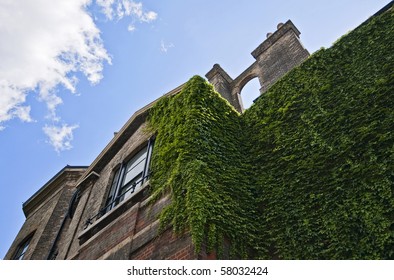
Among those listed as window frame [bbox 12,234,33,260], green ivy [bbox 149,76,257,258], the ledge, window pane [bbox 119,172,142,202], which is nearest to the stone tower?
green ivy [bbox 149,76,257,258]

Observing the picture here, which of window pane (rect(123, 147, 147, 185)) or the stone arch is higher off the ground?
the stone arch

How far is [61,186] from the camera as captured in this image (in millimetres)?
15766

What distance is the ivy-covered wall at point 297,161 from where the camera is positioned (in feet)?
18.2

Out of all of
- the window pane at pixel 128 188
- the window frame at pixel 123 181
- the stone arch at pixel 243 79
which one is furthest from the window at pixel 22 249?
the stone arch at pixel 243 79

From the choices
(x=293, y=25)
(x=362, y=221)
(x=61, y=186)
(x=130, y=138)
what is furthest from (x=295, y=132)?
(x=61, y=186)

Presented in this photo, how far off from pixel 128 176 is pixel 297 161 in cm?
477

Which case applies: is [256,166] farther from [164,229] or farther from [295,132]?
[164,229]

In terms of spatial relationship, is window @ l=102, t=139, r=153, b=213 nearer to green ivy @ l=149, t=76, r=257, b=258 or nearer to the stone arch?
green ivy @ l=149, t=76, r=257, b=258

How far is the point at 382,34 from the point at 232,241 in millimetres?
5875

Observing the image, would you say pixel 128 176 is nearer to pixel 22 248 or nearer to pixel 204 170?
pixel 204 170

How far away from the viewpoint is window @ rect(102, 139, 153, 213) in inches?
345

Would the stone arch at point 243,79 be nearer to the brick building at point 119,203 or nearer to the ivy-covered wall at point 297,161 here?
the brick building at point 119,203

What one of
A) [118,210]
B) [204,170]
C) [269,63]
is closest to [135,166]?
[118,210]

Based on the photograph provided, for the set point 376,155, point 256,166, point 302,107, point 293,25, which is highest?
point 293,25
